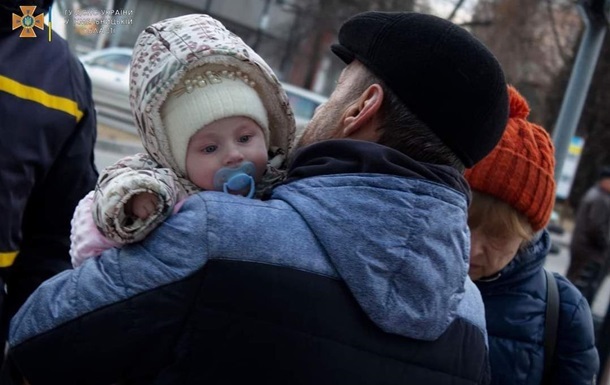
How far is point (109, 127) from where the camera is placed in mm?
13492

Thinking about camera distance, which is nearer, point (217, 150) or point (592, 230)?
point (217, 150)

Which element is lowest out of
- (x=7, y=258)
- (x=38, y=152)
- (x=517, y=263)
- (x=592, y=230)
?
(x=592, y=230)

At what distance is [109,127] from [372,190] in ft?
41.5

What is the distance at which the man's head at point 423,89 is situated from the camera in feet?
4.53

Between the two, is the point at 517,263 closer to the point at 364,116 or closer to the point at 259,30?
the point at 364,116

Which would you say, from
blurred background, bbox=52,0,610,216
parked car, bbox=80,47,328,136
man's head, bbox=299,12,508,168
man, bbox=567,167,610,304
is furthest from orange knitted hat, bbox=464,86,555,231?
blurred background, bbox=52,0,610,216

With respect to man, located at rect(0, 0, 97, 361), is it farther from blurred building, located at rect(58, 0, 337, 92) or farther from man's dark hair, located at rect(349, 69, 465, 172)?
blurred building, located at rect(58, 0, 337, 92)

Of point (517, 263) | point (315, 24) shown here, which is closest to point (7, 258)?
point (517, 263)

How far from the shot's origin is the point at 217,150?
1510 millimetres

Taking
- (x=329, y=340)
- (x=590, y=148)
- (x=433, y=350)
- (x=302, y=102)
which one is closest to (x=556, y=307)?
(x=433, y=350)

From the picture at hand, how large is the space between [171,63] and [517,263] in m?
1.47

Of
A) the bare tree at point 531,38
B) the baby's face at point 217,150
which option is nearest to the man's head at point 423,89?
the baby's face at point 217,150

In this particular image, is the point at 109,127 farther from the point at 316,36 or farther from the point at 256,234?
the point at 316,36

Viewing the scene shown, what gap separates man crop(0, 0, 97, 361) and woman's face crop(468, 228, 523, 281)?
1143mm
